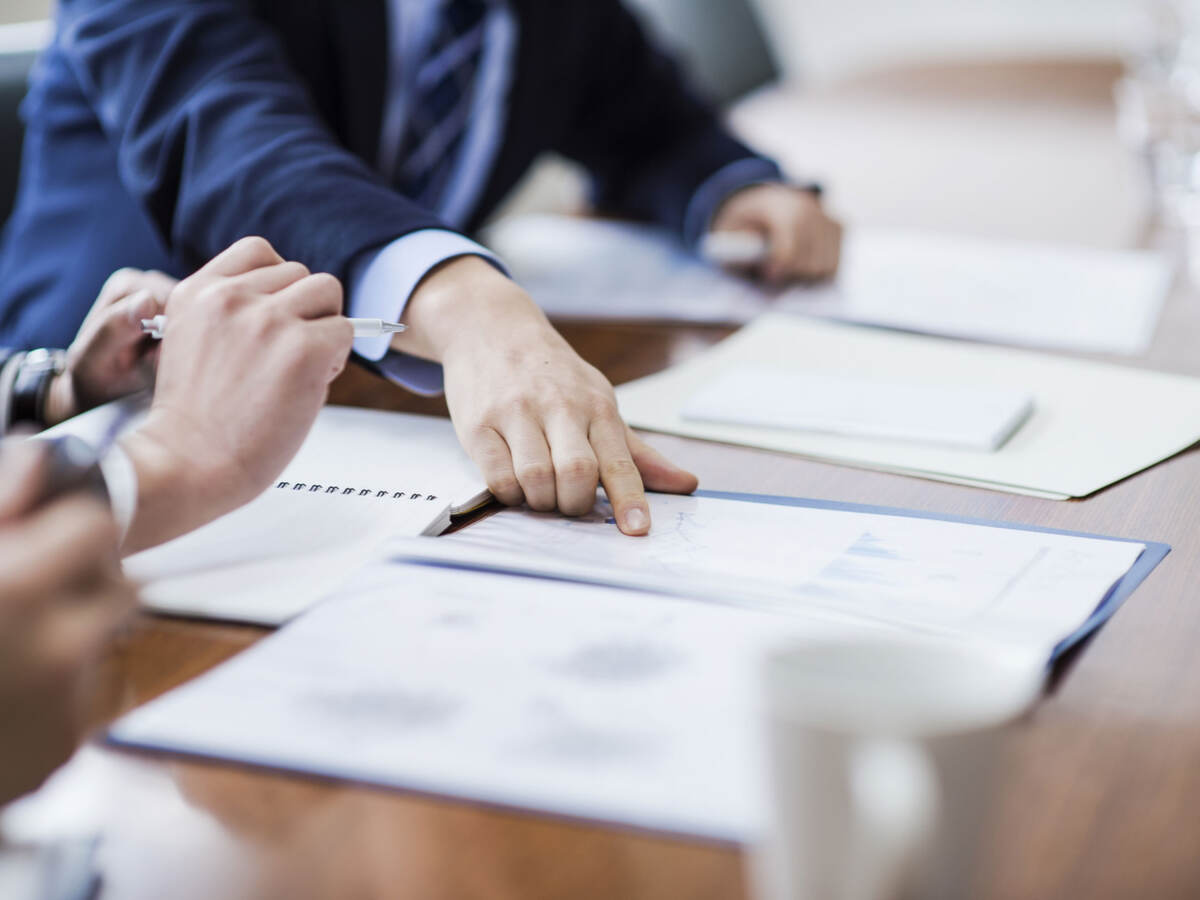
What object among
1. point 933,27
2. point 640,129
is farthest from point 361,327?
point 933,27

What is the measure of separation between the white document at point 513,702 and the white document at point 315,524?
40 millimetres

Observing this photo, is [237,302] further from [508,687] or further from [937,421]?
[937,421]

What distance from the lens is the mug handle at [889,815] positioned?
29cm

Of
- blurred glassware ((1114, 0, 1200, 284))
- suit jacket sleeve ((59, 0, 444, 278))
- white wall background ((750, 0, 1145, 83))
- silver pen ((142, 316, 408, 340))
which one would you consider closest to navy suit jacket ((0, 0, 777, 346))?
suit jacket sleeve ((59, 0, 444, 278))

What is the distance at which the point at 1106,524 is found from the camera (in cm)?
62

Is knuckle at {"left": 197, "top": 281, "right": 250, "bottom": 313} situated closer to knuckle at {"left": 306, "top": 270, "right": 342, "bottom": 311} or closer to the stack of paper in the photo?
knuckle at {"left": 306, "top": 270, "right": 342, "bottom": 311}

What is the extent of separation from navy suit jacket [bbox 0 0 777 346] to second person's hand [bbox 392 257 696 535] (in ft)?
0.26

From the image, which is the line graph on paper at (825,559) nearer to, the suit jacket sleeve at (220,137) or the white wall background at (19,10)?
the suit jacket sleeve at (220,137)

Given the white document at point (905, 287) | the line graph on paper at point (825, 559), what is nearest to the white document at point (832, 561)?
the line graph on paper at point (825, 559)

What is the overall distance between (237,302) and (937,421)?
16.0 inches

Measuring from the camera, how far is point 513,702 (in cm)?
42

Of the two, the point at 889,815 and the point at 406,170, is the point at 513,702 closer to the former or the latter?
the point at 889,815

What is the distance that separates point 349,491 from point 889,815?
0.40 metres

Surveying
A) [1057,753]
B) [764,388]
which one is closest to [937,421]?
[764,388]
